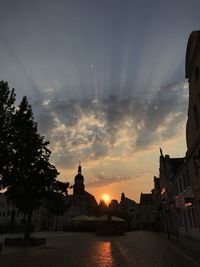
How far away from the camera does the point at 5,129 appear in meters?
16.2

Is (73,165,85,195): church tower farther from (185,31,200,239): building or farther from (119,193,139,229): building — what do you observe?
(185,31,200,239): building

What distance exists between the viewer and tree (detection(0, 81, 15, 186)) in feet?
52.0

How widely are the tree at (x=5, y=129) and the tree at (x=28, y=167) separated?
27 centimetres

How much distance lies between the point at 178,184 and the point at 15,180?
71.7ft

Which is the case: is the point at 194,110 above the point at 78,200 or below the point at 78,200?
below

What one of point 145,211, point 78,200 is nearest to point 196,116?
point 145,211

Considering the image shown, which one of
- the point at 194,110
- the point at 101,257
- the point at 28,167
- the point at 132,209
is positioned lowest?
the point at 101,257

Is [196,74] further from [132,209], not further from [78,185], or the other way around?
[78,185]

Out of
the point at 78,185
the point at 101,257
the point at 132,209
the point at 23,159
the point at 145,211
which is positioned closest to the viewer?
the point at 101,257

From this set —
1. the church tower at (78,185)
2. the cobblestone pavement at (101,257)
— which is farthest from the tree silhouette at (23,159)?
the church tower at (78,185)

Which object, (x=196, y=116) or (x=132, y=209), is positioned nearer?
(x=196, y=116)

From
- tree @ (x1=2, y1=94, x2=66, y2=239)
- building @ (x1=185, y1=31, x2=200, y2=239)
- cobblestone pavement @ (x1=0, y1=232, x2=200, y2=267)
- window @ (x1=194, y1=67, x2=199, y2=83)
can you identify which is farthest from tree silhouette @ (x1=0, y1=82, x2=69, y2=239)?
window @ (x1=194, y1=67, x2=199, y2=83)

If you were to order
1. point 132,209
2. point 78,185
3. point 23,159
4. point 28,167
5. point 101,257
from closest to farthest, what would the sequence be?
point 101,257, point 23,159, point 28,167, point 132,209, point 78,185

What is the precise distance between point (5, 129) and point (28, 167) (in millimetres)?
5449
